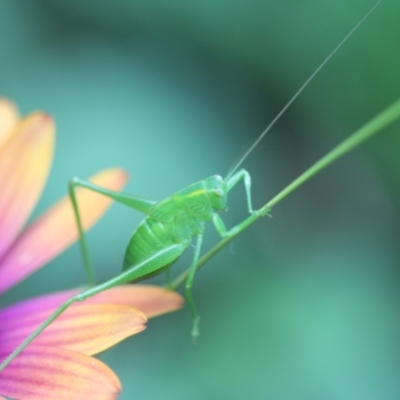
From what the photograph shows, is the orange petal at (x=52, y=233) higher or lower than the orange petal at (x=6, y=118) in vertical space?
lower

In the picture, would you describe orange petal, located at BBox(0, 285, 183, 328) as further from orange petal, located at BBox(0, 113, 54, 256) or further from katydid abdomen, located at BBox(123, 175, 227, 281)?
orange petal, located at BBox(0, 113, 54, 256)

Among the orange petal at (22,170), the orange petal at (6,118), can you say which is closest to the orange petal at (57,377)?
the orange petal at (22,170)

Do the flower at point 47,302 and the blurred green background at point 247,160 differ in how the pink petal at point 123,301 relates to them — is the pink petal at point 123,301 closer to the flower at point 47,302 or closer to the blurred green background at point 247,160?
the flower at point 47,302

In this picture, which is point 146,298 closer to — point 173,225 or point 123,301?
point 123,301

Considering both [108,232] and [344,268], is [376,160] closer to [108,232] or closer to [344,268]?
[344,268]

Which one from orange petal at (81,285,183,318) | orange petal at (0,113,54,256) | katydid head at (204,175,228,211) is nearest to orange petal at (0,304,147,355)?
orange petal at (81,285,183,318)

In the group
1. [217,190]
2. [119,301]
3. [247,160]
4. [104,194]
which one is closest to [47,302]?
[119,301]

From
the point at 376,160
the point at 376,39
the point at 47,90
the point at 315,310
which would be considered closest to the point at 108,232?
the point at 47,90
